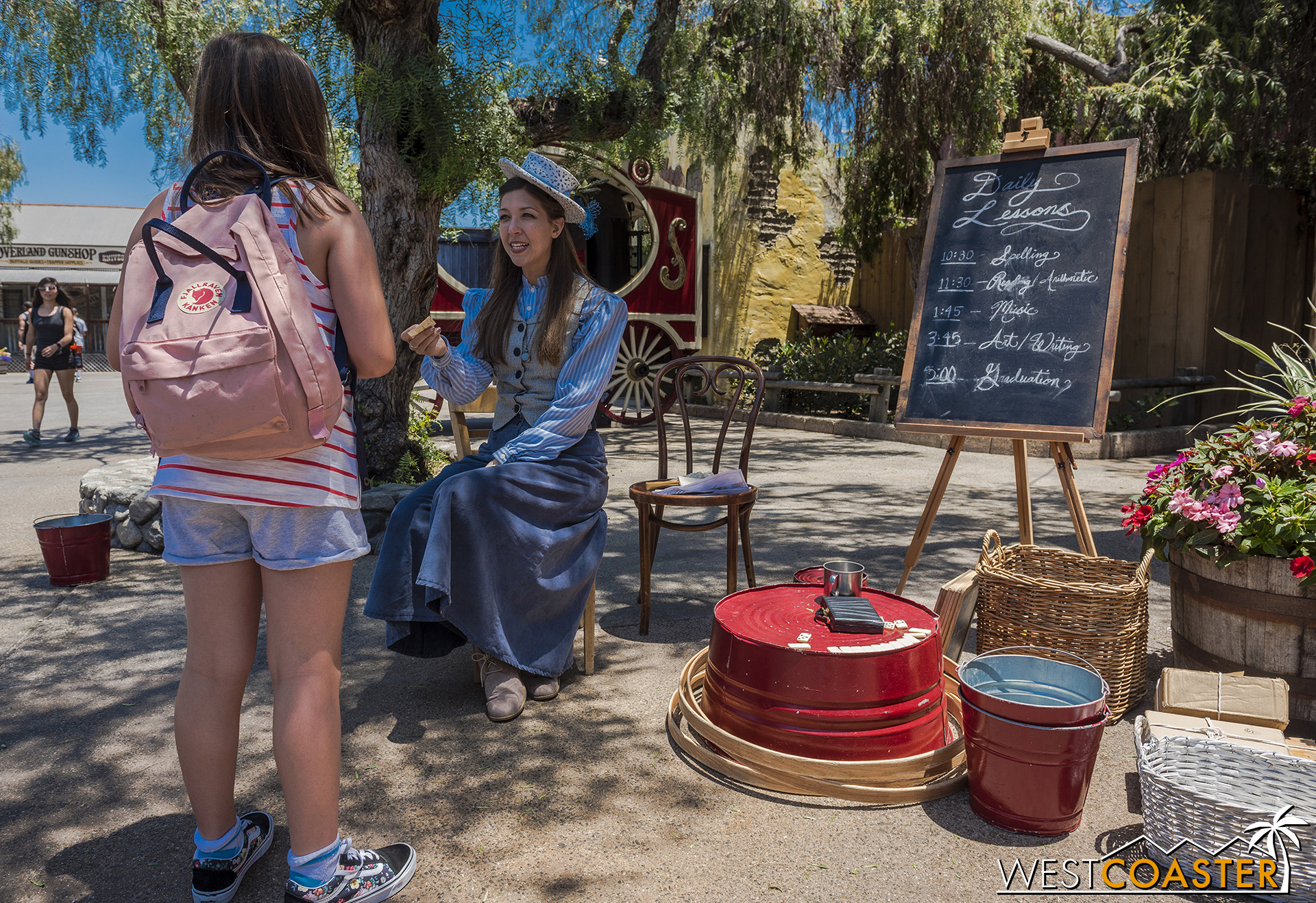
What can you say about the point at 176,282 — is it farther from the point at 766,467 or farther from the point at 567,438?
the point at 766,467

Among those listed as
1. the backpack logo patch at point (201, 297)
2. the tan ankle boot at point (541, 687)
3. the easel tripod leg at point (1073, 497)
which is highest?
the backpack logo patch at point (201, 297)

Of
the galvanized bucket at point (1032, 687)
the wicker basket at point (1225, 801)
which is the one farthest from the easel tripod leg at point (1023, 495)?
the wicker basket at point (1225, 801)

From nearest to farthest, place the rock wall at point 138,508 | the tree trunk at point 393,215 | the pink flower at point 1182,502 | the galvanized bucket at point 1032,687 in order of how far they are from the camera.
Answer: the galvanized bucket at point 1032,687
the pink flower at point 1182,502
the rock wall at point 138,508
the tree trunk at point 393,215

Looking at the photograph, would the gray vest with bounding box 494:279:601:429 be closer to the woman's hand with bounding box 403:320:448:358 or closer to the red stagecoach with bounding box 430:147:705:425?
the woman's hand with bounding box 403:320:448:358

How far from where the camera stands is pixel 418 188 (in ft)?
16.3

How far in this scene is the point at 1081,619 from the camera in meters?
2.44

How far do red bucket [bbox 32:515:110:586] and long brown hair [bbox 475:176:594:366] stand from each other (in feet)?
7.27

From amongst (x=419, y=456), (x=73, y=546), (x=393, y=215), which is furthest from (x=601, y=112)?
(x=73, y=546)

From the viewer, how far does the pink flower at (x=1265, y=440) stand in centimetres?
247

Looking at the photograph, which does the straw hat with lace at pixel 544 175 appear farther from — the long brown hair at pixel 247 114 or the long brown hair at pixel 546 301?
the long brown hair at pixel 247 114

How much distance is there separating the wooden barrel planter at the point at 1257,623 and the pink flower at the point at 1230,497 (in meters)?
0.15

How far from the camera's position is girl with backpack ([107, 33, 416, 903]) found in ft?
4.88

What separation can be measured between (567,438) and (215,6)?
5262 mm

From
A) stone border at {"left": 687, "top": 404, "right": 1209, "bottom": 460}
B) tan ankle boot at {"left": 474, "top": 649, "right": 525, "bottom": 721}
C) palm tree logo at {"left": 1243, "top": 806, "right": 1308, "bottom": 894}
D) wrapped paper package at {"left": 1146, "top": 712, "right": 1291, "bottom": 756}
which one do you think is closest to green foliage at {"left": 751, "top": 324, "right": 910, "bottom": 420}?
stone border at {"left": 687, "top": 404, "right": 1209, "bottom": 460}
